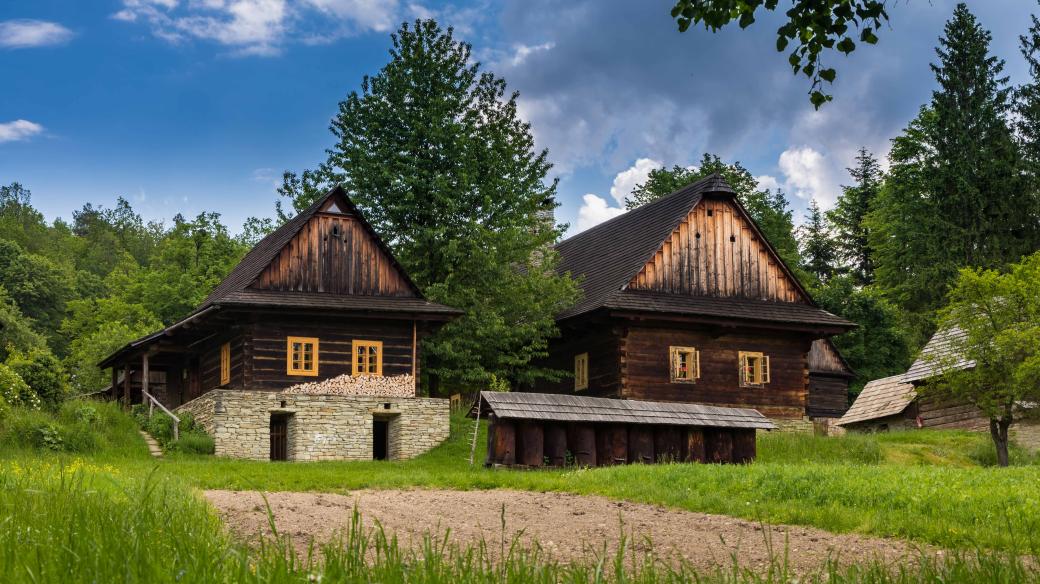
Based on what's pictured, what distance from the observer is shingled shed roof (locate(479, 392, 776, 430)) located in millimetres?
26016

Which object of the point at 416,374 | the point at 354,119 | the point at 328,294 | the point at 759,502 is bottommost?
the point at 759,502

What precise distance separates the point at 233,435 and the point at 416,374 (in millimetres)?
5599

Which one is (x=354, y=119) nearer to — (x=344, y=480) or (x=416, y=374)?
(x=416, y=374)

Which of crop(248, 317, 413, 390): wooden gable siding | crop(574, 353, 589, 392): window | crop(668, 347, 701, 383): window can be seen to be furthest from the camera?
crop(574, 353, 589, 392): window

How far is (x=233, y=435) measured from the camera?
100 feet

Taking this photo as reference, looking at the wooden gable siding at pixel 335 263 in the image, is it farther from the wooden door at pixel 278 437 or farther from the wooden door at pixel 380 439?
the wooden door at pixel 380 439

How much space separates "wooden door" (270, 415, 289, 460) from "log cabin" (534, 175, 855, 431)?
9224 millimetres

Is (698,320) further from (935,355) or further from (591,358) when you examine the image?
(935,355)

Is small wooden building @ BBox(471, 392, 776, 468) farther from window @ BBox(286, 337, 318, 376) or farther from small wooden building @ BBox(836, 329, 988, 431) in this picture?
small wooden building @ BBox(836, 329, 988, 431)

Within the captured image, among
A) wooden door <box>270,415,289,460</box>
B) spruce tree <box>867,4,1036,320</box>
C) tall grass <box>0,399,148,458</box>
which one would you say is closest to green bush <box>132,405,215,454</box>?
tall grass <box>0,399,148,458</box>

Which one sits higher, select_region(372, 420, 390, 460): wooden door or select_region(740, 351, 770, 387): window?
select_region(740, 351, 770, 387): window

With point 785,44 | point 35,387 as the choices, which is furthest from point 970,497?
point 35,387

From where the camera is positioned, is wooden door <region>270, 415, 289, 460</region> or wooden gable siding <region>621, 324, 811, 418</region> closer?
wooden door <region>270, 415, 289, 460</region>

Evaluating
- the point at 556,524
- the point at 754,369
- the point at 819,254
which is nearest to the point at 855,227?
the point at 819,254
